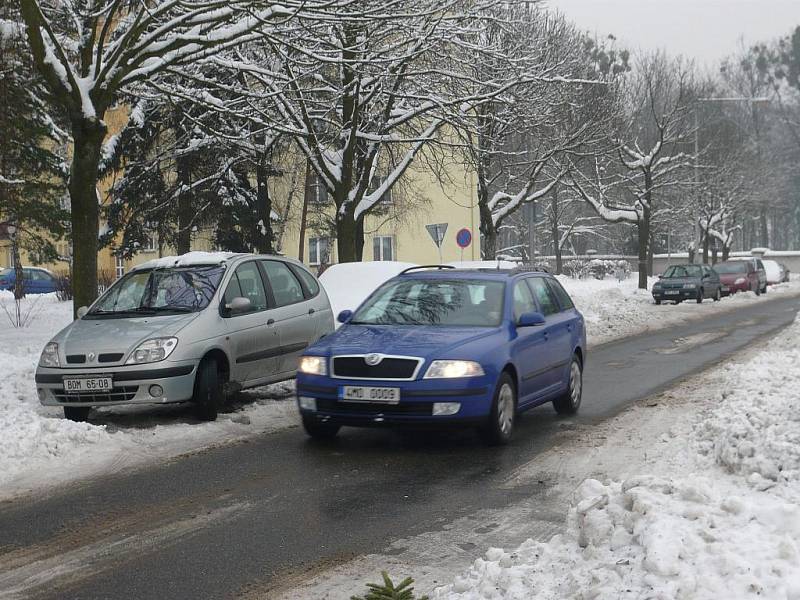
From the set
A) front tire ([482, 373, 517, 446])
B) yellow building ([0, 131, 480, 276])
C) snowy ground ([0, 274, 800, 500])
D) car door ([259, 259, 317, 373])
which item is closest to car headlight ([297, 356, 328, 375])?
snowy ground ([0, 274, 800, 500])

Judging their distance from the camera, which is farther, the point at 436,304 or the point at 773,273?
the point at 773,273

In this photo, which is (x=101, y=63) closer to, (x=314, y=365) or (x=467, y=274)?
(x=467, y=274)

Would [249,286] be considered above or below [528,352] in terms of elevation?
above

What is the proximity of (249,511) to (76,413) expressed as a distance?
13.1 feet

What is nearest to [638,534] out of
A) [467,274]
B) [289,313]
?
[467,274]

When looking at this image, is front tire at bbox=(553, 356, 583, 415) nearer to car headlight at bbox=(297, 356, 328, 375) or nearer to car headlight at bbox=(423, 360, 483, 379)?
car headlight at bbox=(423, 360, 483, 379)

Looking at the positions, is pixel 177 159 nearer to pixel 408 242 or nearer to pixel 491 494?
pixel 408 242

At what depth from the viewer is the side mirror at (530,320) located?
882 cm

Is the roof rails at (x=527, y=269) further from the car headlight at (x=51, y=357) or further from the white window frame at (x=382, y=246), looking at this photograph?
the white window frame at (x=382, y=246)

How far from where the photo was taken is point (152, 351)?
9.22 metres

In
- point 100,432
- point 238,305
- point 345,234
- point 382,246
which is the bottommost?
point 100,432

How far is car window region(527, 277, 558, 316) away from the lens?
9867 millimetres

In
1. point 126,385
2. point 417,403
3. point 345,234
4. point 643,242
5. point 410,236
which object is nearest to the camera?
point 417,403

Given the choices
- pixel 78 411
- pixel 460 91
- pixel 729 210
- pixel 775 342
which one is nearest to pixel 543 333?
pixel 78 411
